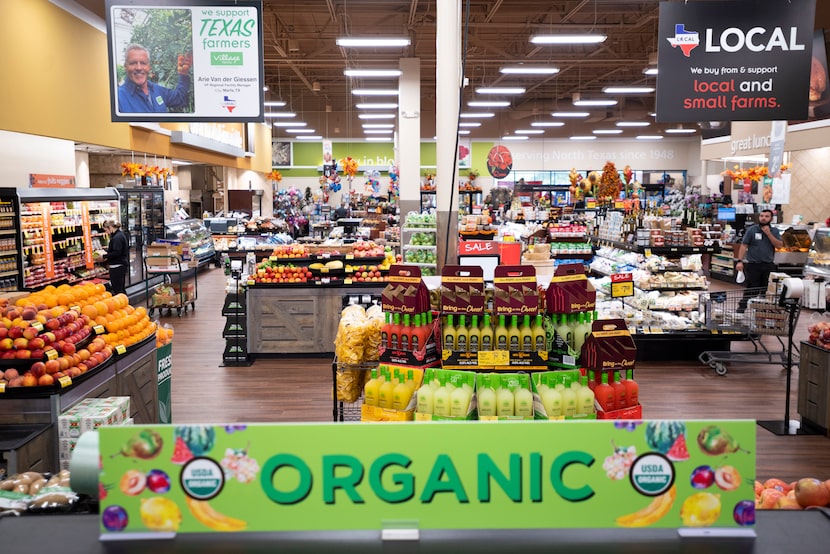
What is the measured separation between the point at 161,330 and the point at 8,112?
4.52 m

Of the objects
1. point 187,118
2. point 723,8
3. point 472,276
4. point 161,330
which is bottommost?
point 161,330

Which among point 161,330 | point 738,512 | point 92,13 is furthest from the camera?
point 92,13

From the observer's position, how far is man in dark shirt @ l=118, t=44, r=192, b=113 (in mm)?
6578

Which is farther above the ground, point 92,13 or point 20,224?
point 92,13

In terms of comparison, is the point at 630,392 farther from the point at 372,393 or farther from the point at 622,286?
the point at 622,286

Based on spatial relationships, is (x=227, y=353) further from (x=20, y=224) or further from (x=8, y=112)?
(x=8, y=112)

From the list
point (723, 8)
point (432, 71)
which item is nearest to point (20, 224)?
point (723, 8)

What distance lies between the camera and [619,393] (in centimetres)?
366

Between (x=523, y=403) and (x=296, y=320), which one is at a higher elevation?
(x=523, y=403)

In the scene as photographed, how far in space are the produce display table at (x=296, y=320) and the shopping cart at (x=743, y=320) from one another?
13.6 ft

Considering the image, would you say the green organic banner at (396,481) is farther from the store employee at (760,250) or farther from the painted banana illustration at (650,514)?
the store employee at (760,250)

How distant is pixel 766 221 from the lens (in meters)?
10.4

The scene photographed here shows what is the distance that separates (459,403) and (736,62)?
4668 millimetres

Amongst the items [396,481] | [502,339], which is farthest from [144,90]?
[396,481]
